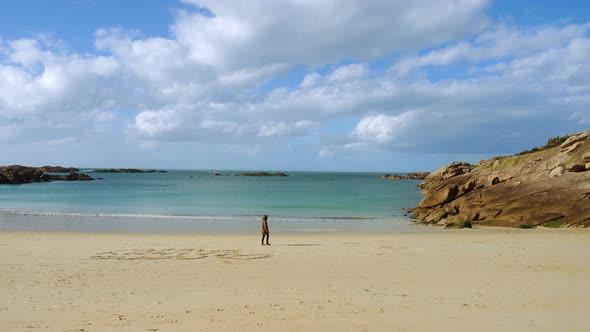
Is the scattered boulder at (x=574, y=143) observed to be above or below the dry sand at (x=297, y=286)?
above

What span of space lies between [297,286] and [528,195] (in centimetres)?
2236

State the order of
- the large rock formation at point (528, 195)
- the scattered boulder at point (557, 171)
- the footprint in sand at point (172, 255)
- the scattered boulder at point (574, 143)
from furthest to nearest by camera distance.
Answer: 1. the scattered boulder at point (574, 143)
2. the scattered boulder at point (557, 171)
3. the large rock formation at point (528, 195)
4. the footprint in sand at point (172, 255)

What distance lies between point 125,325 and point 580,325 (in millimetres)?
8963

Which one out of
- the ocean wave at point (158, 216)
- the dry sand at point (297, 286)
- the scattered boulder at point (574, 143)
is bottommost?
the ocean wave at point (158, 216)

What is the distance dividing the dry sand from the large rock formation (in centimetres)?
609

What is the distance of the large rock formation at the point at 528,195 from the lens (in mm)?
25938

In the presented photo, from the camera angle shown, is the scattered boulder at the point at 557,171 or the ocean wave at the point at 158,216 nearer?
the scattered boulder at the point at 557,171

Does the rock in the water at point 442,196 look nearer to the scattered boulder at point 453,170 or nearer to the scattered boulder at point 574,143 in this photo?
the scattered boulder at point 574,143

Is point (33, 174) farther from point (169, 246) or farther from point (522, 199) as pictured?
point (522, 199)

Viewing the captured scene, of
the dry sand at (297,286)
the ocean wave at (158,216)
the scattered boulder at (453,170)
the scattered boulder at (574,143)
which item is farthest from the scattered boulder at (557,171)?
the scattered boulder at (453,170)

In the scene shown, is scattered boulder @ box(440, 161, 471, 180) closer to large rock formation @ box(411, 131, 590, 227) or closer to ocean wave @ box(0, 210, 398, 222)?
large rock formation @ box(411, 131, 590, 227)

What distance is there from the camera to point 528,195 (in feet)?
92.0

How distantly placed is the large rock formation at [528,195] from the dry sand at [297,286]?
20.0 feet

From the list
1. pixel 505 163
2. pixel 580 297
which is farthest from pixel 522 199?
pixel 580 297
